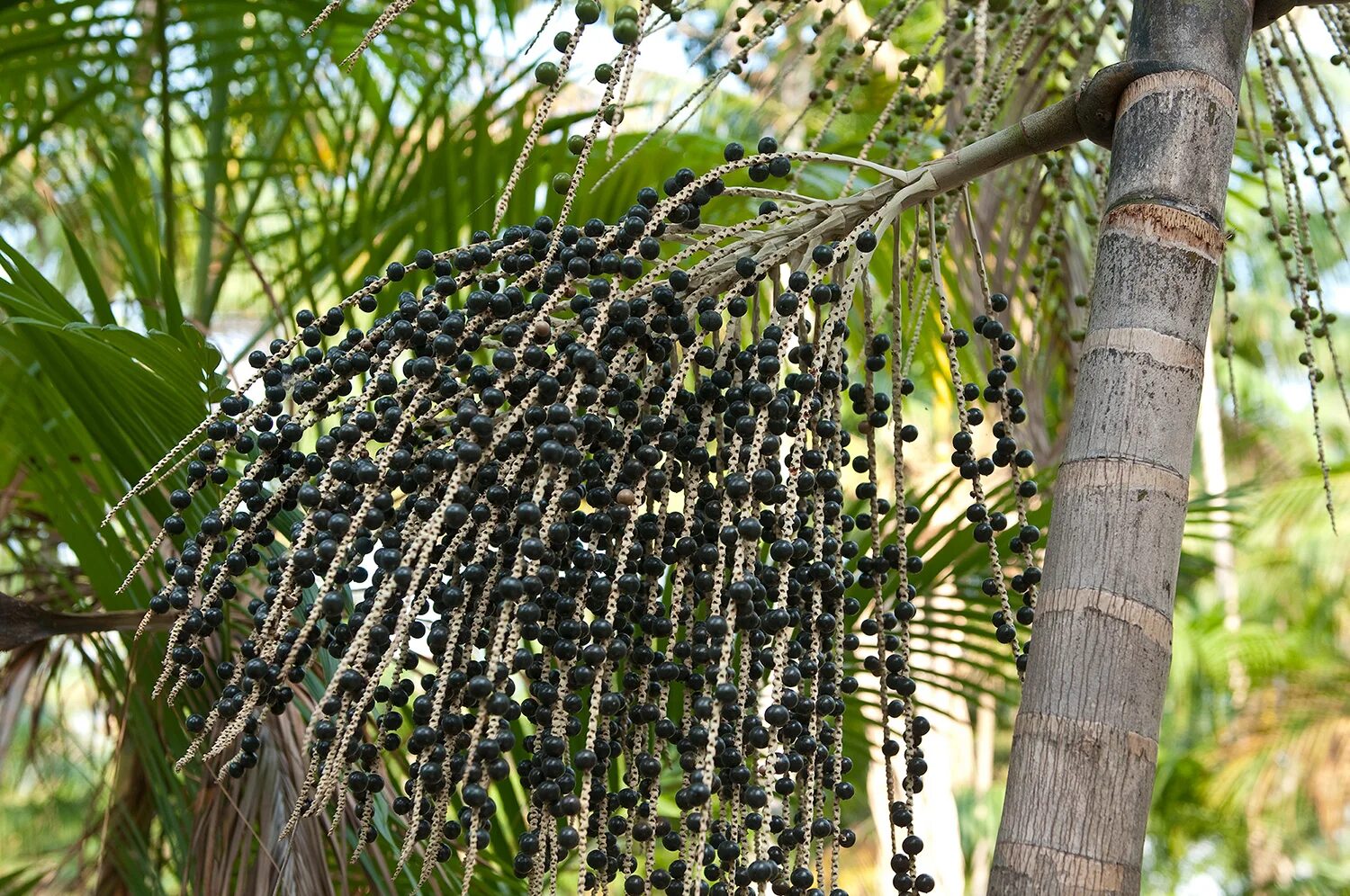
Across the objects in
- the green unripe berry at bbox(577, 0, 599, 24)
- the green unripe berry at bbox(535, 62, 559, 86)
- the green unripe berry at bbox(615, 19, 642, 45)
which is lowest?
the green unripe berry at bbox(535, 62, 559, 86)

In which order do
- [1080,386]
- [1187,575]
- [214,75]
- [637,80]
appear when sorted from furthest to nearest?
1. [637,80]
2. [214,75]
3. [1187,575]
4. [1080,386]

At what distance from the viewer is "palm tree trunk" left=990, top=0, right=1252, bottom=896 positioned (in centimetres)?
107

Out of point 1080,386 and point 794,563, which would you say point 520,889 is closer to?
point 794,563

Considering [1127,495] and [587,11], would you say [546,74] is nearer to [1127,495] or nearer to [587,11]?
[587,11]

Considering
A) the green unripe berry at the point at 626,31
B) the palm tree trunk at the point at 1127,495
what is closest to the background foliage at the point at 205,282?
the green unripe berry at the point at 626,31

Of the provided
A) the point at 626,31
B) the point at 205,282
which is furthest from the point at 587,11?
the point at 205,282

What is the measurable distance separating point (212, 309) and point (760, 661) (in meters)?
1.87

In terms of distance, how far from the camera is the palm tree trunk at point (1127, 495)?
42.1 inches

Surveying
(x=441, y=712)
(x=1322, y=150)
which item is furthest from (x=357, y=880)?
(x=1322, y=150)

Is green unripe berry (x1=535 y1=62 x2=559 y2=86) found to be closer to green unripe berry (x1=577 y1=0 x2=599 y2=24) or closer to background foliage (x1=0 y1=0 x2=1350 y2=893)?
green unripe berry (x1=577 y1=0 x2=599 y2=24)

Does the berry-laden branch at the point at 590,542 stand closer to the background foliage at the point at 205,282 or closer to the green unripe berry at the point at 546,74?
the green unripe berry at the point at 546,74

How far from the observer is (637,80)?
1059 centimetres

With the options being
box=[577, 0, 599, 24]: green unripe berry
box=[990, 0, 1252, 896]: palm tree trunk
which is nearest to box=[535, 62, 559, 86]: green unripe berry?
box=[577, 0, 599, 24]: green unripe berry

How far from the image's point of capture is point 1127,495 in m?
1.15
